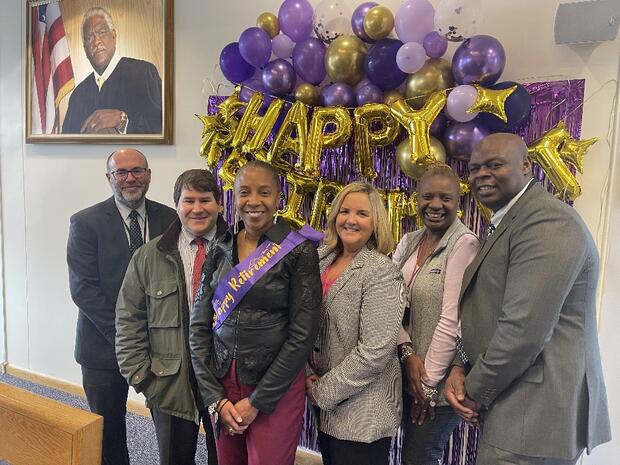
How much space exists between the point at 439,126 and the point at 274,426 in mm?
1244

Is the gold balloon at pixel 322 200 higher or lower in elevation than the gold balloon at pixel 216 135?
lower

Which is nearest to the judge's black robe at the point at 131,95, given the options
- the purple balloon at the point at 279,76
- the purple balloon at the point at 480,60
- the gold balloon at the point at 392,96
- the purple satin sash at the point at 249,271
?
the purple balloon at the point at 279,76

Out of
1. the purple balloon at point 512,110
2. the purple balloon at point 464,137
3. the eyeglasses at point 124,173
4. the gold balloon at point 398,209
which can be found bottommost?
the gold balloon at point 398,209

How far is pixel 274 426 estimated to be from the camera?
1412 millimetres

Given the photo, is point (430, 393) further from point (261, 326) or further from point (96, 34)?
point (96, 34)

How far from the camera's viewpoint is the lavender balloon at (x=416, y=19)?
1.77 metres

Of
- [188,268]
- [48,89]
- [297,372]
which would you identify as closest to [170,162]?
[48,89]

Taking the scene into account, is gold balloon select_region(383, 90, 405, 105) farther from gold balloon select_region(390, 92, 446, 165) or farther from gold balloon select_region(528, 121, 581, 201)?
gold balloon select_region(528, 121, 581, 201)

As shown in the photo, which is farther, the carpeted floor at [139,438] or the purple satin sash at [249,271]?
the carpeted floor at [139,438]

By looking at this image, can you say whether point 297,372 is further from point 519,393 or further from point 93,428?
point 93,428

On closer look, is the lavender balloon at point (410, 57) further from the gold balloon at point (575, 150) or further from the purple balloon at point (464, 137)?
the gold balloon at point (575, 150)

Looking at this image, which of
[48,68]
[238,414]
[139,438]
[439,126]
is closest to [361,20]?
[439,126]

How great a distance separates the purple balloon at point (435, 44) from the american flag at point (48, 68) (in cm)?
222

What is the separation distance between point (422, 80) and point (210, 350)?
1248 mm
